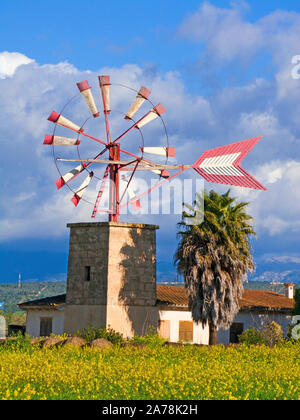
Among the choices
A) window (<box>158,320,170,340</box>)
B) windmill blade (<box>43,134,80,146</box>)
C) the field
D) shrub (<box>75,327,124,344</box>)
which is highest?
windmill blade (<box>43,134,80,146</box>)

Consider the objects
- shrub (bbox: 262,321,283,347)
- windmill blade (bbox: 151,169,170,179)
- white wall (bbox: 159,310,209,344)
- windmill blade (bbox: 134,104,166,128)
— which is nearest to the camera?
shrub (bbox: 262,321,283,347)

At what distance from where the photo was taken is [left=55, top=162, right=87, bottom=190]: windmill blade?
37.9 metres

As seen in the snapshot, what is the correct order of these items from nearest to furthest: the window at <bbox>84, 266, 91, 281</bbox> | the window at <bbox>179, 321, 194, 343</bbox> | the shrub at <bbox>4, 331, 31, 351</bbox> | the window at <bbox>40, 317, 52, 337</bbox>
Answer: the shrub at <bbox>4, 331, 31, 351</bbox>, the window at <bbox>84, 266, 91, 281</bbox>, the window at <bbox>179, 321, 194, 343</bbox>, the window at <bbox>40, 317, 52, 337</bbox>

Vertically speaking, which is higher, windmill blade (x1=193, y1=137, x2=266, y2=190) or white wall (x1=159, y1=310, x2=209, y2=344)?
windmill blade (x1=193, y1=137, x2=266, y2=190)

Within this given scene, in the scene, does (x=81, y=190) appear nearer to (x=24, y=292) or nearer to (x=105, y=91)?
(x=105, y=91)

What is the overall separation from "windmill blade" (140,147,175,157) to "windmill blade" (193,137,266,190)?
8.72 ft

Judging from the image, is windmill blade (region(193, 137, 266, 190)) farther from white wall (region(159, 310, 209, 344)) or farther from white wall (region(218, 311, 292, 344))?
white wall (region(218, 311, 292, 344))

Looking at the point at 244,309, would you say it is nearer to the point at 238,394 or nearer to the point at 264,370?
the point at 264,370

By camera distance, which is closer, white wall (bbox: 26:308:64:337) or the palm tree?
the palm tree

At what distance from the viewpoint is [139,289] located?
3569cm

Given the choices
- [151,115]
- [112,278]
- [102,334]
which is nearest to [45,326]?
[112,278]

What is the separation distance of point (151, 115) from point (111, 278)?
10386 millimetres

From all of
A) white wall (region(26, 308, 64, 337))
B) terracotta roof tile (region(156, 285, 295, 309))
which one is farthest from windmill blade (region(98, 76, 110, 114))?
white wall (region(26, 308, 64, 337))

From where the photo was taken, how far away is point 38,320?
46.4 metres
